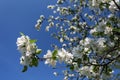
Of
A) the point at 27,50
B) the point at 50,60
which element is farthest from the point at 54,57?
the point at 27,50

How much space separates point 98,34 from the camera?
631cm

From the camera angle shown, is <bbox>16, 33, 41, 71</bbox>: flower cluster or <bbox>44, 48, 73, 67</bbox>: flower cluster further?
<bbox>44, 48, 73, 67</bbox>: flower cluster

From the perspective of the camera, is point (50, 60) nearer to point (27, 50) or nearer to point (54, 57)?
point (54, 57)

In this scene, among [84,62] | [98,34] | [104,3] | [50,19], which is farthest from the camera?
[50,19]

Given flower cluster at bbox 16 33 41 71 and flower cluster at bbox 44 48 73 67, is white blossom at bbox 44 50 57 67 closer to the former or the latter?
flower cluster at bbox 44 48 73 67

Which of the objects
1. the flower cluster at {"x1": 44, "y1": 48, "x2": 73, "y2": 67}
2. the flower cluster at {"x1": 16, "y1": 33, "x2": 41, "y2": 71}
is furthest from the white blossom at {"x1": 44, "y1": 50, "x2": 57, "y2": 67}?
the flower cluster at {"x1": 16, "y1": 33, "x2": 41, "y2": 71}

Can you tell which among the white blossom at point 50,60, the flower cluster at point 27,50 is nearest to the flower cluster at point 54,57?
the white blossom at point 50,60

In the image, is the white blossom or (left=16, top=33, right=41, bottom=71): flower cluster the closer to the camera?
(left=16, top=33, right=41, bottom=71): flower cluster

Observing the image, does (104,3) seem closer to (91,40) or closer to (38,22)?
(91,40)

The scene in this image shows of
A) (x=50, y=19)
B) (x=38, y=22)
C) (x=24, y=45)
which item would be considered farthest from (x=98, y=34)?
(x=50, y=19)

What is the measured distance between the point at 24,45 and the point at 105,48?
145cm

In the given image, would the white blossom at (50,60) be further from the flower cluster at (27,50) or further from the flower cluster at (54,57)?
the flower cluster at (27,50)

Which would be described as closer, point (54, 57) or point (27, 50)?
point (27, 50)

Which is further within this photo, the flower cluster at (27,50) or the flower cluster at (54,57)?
the flower cluster at (54,57)
